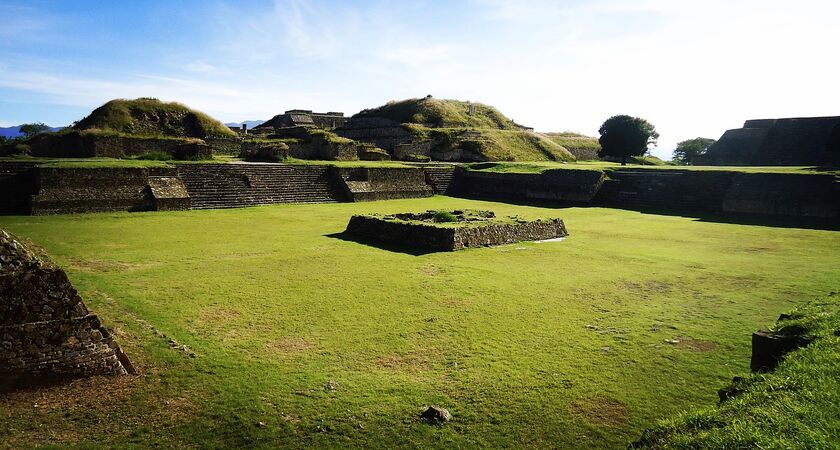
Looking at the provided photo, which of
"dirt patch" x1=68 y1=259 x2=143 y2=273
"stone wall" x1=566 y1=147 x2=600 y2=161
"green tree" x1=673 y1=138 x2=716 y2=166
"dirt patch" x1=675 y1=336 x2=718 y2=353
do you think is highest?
"green tree" x1=673 y1=138 x2=716 y2=166

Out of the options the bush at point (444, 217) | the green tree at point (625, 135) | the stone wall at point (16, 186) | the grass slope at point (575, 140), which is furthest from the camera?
the grass slope at point (575, 140)

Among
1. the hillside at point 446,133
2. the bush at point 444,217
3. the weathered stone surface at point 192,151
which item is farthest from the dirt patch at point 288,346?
the hillside at point 446,133

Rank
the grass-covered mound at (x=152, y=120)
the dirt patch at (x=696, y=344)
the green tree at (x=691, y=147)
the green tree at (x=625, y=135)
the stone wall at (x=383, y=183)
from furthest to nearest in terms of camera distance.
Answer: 1. the green tree at (x=691, y=147)
2. the green tree at (x=625, y=135)
3. the grass-covered mound at (x=152, y=120)
4. the stone wall at (x=383, y=183)
5. the dirt patch at (x=696, y=344)

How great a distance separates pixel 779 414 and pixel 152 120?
119ft

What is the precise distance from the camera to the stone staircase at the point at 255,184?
21.2m

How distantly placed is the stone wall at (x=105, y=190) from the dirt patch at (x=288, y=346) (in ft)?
48.0

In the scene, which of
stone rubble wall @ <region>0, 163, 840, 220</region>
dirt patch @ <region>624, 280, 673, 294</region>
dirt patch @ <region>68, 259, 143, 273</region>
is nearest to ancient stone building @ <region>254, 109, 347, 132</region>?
stone rubble wall @ <region>0, 163, 840, 220</region>

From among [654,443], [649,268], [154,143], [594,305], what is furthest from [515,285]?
[154,143]

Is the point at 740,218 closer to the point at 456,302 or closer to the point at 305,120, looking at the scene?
the point at 456,302

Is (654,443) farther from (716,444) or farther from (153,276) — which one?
(153,276)

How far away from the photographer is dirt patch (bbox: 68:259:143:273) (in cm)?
999

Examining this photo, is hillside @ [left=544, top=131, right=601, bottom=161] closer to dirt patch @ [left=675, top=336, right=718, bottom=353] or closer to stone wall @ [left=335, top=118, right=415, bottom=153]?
stone wall @ [left=335, top=118, right=415, bottom=153]

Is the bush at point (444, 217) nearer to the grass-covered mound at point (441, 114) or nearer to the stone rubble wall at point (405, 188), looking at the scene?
the stone rubble wall at point (405, 188)

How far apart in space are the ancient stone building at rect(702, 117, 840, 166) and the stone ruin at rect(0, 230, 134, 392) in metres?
34.2
